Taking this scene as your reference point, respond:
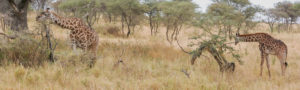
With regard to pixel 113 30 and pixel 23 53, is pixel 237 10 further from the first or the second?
pixel 23 53

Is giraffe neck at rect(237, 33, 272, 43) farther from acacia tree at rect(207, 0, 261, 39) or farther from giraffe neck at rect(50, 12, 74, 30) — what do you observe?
acacia tree at rect(207, 0, 261, 39)

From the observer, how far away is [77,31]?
22.9 ft

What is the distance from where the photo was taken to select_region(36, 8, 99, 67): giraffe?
6613 millimetres

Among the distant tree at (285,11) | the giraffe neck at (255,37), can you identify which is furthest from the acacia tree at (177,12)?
the distant tree at (285,11)

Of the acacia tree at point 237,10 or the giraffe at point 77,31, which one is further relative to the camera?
the acacia tree at point 237,10

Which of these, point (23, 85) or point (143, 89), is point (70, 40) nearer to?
point (23, 85)

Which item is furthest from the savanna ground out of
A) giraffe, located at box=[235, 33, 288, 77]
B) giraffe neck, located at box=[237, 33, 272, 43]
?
giraffe neck, located at box=[237, 33, 272, 43]

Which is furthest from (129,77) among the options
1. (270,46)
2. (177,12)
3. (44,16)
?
(177,12)

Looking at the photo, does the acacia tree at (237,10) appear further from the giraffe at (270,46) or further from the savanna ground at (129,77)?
the giraffe at (270,46)

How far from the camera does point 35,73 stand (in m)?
5.75

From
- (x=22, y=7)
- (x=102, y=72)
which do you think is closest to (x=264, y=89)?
(x=102, y=72)

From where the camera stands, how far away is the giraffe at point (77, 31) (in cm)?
661

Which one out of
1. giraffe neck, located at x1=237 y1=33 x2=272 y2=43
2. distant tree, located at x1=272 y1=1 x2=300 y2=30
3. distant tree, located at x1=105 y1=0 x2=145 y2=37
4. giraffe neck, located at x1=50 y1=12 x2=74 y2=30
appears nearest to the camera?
giraffe neck, located at x1=50 y1=12 x2=74 y2=30

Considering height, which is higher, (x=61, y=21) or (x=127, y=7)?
(x=127, y=7)
